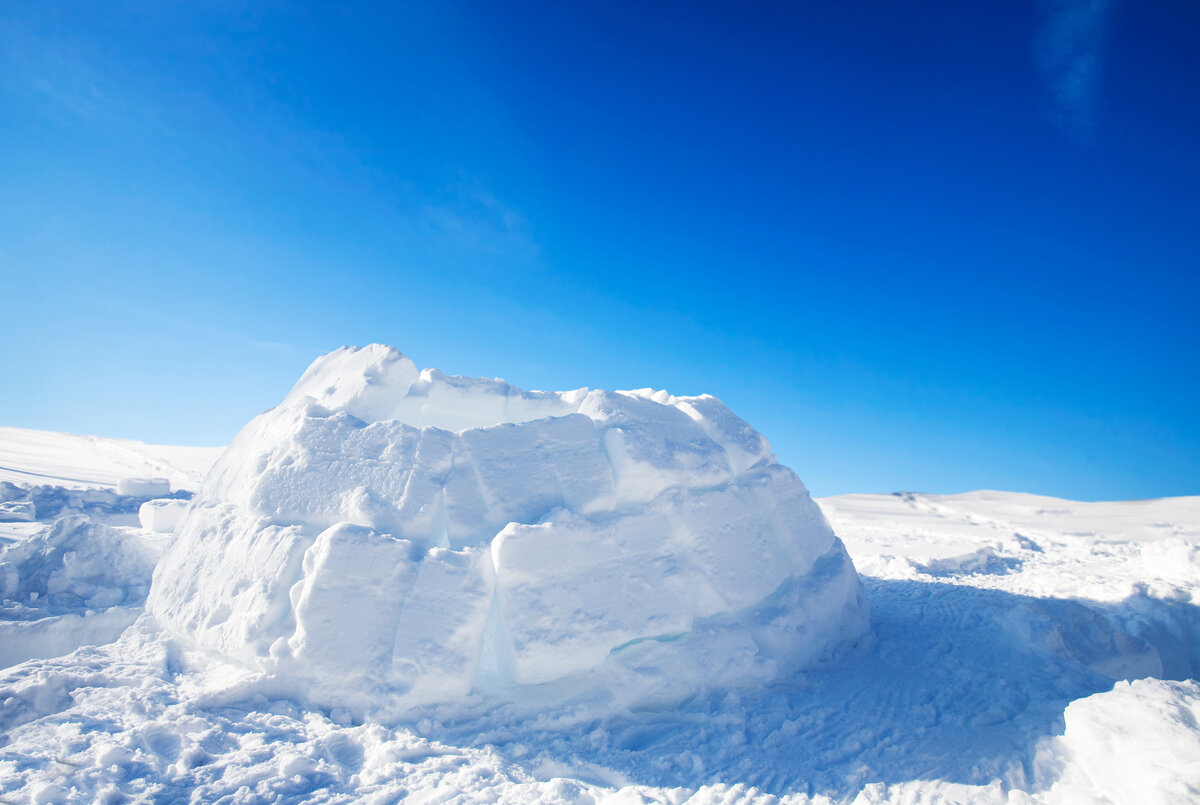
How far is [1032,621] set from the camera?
6.50m

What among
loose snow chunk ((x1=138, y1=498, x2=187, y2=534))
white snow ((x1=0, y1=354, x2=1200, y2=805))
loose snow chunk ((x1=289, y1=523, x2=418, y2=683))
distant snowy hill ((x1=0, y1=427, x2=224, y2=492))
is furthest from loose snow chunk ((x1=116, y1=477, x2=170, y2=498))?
loose snow chunk ((x1=289, y1=523, x2=418, y2=683))

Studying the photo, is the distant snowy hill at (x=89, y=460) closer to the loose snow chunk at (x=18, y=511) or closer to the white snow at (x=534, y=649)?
the loose snow chunk at (x=18, y=511)

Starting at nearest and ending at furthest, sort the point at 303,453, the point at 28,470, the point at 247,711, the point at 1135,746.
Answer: the point at 1135,746
the point at 247,711
the point at 303,453
the point at 28,470

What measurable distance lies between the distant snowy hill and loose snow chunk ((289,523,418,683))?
16.8 metres

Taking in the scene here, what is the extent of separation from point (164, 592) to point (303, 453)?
2105mm

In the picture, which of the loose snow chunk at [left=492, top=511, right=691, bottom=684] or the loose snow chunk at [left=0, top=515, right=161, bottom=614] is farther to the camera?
the loose snow chunk at [left=0, top=515, right=161, bottom=614]

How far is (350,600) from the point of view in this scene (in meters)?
4.73

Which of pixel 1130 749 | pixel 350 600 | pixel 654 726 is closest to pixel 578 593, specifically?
pixel 654 726

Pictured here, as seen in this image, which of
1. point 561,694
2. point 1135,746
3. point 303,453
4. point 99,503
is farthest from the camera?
point 99,503

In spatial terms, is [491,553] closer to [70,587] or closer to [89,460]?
[70,587]

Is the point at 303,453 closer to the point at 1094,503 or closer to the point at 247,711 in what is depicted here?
the point at 247,711

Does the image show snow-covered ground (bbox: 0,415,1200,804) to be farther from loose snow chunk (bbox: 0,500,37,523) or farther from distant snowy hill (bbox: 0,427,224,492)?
distant snowy hill (bbox: 0,427,224,492)

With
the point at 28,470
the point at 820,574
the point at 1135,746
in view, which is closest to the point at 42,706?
the point at 820,574

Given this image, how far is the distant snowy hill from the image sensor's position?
65.1ft
